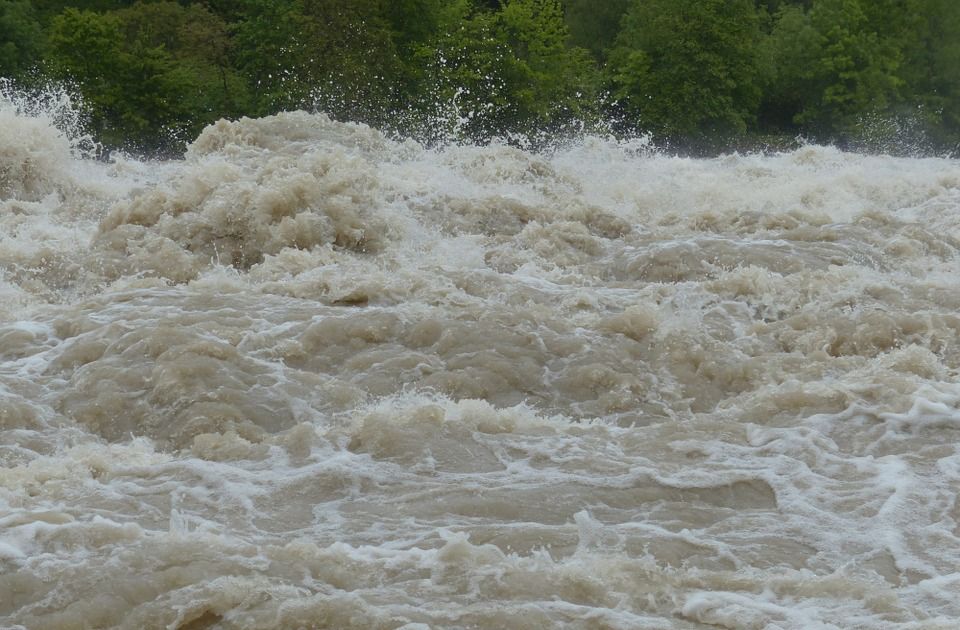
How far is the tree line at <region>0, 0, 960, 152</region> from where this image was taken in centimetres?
2811

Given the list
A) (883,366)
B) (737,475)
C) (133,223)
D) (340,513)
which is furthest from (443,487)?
(133,223)

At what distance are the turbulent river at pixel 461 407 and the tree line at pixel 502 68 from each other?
1398 cm

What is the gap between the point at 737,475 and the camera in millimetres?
6766

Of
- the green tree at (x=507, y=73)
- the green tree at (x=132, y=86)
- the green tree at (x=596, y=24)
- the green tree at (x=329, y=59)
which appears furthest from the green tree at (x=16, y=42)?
the green tree at (x=596, y=24)

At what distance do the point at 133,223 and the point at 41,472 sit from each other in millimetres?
6340

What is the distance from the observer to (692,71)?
104 feet

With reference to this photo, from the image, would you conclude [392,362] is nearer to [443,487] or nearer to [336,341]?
[336,341]

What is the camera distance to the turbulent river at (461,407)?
17.6ft

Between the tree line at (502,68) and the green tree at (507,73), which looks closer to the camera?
the tree line at (502,68)

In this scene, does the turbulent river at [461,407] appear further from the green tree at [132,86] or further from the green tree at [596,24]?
the green tree at [596,24]

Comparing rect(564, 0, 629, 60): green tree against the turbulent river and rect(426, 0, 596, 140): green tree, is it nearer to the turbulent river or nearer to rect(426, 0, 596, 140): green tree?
rect(426, 0, 596, 140): green tree

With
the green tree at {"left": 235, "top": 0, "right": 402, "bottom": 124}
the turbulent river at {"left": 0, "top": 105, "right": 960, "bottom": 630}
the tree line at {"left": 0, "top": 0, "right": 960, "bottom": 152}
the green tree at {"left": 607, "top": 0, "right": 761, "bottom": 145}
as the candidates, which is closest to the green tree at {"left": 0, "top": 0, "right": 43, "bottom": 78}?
the tree line at {"left": 0, "top": 0, "right": 960, "bottom": 152}

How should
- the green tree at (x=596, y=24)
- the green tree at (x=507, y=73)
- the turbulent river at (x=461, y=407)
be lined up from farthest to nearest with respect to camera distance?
the green tree at (x=596, y=24), the green tree at (x=507, y=73), the turbulent river at (x=461, y=407)

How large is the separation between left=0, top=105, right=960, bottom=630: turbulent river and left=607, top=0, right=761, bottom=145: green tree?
17.3m
